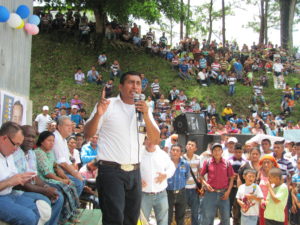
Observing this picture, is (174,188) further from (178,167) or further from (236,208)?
(236,208)

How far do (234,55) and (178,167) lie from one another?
781 inches

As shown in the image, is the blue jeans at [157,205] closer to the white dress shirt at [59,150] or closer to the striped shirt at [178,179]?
the striped shirt at [178,179]

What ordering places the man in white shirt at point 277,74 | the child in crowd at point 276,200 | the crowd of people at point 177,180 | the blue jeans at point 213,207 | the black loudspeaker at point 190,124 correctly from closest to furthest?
the crowd of people at point 177,180, the child in crowd at point 276,200, the blue jeans at point 213,207, the black loudspeaker at point 190,124, the man in white shirt at point 277,74

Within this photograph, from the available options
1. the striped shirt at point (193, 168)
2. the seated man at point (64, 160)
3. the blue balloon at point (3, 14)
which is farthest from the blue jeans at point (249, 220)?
the blue balloon at point (3, 14)

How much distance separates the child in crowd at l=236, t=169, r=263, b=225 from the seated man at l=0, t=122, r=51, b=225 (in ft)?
13.0

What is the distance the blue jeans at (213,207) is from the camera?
748cm

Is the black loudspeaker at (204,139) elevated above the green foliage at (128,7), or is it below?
below

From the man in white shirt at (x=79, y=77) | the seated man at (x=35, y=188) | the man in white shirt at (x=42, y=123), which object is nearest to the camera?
the seated man at (x=35, y=188)

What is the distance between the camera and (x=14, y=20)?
18.8 feet

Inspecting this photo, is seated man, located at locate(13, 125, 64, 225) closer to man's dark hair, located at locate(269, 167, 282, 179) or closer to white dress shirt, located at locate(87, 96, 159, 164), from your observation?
white dress shirt, located at locate(87, 96, 159, 164)

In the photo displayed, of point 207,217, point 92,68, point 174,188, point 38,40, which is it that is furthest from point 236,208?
point 38,40

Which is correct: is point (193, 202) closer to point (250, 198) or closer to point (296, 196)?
point (250, 198)

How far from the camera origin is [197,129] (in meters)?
12.2

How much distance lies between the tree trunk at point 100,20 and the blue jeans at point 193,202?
17272 mm
